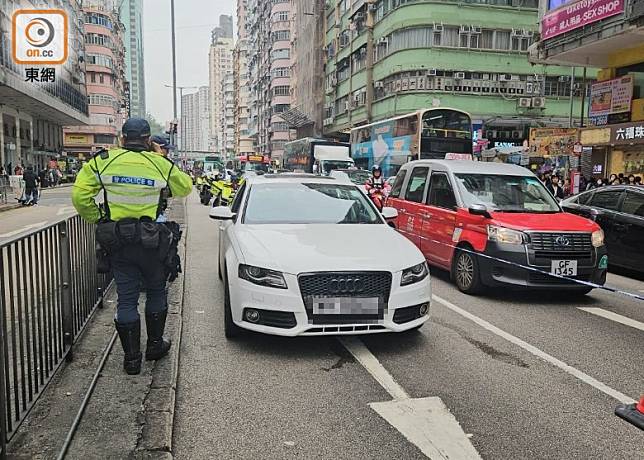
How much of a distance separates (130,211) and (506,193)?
5614mm

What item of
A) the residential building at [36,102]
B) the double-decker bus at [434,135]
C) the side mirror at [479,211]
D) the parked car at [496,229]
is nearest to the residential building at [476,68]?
the double-decker bus at [434,135]

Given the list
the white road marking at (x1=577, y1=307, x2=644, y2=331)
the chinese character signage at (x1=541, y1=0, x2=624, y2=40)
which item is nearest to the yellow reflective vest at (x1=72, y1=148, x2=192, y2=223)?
the white road marking at (x1=577, y1=307, x2=644, y2=331)

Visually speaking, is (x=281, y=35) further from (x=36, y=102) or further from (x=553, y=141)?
(x=553, y=141)

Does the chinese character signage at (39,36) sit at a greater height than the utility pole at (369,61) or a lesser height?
lesser

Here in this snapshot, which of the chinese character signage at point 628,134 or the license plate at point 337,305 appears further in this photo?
the chinese character signage at point 628,134

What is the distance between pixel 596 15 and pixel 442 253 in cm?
1490

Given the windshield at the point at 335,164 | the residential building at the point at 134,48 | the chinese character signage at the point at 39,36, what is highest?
the residential building at the point at 134,48

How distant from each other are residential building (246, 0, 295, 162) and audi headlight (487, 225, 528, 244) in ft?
241

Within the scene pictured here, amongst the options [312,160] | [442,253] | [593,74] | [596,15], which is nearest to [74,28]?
[312,160]

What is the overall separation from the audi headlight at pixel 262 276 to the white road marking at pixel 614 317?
3964 mm

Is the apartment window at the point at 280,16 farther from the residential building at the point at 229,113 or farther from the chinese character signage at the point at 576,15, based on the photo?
the chinese character signage at the point at 576,15

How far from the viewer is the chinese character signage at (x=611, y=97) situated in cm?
2144

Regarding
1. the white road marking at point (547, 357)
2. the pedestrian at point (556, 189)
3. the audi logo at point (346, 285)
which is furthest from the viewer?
the pedestrian at point (556, 189)

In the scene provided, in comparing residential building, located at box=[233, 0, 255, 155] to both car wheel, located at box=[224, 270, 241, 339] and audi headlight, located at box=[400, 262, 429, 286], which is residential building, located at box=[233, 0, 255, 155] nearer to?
car wheel, located at box=[224, 270, 241, 339]
